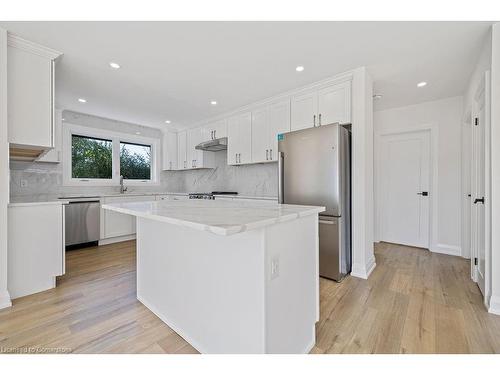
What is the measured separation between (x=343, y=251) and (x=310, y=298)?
49.3 inches

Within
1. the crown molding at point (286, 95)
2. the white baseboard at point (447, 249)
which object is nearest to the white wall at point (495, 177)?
the crown molding at point (286, 95)

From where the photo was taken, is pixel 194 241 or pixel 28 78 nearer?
pixel 194 241

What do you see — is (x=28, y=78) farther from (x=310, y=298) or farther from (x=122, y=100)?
(x=310, y=298)

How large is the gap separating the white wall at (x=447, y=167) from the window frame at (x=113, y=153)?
5141 mm

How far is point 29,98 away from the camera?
2.07 m

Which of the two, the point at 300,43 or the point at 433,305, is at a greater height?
the point at 300,43

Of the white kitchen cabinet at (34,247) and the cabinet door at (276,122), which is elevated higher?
the cabinet door at (276,122)

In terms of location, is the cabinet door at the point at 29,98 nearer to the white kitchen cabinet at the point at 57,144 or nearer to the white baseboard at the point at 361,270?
the white kitchen cabinet at the point at 57,144

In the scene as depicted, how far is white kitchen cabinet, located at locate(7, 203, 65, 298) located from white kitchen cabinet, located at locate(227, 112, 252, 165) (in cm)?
249

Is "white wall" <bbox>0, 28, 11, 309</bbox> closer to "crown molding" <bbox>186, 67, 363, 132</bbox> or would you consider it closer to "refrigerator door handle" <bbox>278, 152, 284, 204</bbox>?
"refrigerator door handle" <bbox>278, 152, 284, 204</bbox>

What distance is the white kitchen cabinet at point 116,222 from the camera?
3895 millimetres

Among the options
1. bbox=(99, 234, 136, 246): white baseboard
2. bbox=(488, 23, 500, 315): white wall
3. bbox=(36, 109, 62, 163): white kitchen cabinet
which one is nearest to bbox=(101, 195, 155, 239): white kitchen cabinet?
bbox=(99, 234, 136, 246): white baseboard

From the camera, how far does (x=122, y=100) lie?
11.4 ft
